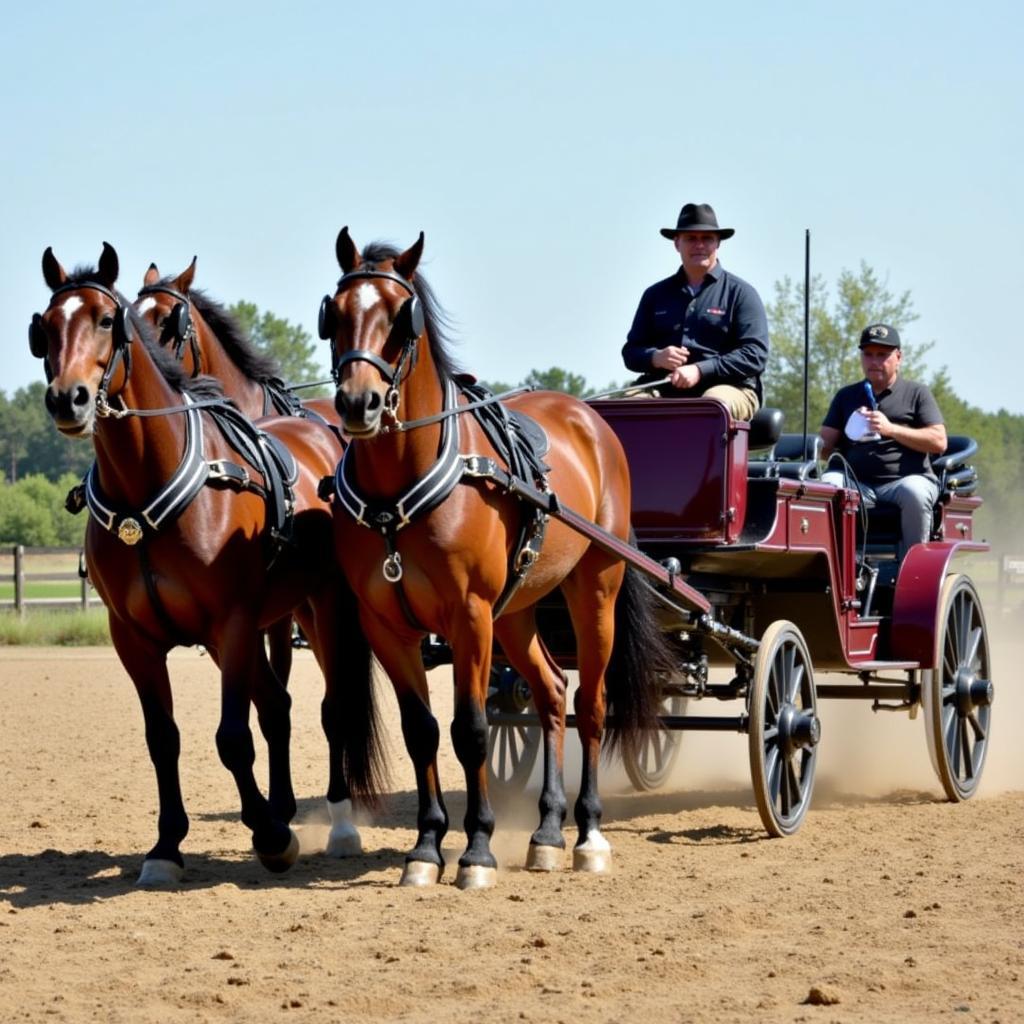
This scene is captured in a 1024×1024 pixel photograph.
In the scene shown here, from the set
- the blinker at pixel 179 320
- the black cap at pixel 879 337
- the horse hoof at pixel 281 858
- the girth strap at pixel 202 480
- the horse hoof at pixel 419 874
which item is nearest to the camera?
the girth strap at pixel 202 480

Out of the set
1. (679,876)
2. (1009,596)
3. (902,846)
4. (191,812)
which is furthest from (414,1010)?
(1009,596)

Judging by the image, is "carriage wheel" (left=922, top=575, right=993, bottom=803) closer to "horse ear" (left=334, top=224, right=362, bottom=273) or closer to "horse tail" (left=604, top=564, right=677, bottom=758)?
"horse tail" (left=604, top=564, right=677, bottom=758)

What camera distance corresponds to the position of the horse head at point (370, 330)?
5.64 meters

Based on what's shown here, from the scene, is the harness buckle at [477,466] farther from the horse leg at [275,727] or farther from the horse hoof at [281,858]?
the horse hoof at [281,858]

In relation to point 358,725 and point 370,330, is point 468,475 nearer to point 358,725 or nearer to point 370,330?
Result: point 370,330

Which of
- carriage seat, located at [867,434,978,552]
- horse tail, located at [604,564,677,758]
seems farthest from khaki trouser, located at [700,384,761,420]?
carriage seat, located at [867,434,978,552]

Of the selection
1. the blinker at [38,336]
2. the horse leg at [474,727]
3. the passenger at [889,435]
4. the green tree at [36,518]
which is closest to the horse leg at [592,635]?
the horse leg at [474,727]

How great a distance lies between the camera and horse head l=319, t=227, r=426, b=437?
5637 millimetres

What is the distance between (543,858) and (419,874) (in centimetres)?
67

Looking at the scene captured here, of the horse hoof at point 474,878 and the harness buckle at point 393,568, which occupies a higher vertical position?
the harness buckle at point 393,568

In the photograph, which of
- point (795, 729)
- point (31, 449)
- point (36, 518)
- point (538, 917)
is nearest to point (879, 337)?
point (795, 729)

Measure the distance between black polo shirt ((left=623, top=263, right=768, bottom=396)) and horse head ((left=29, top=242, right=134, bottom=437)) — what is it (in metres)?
2.87

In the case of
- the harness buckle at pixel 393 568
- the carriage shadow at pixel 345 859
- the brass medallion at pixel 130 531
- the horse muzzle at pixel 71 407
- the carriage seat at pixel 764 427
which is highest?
the carriage seat at pixel 764 427

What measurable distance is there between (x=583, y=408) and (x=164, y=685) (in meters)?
2.15
